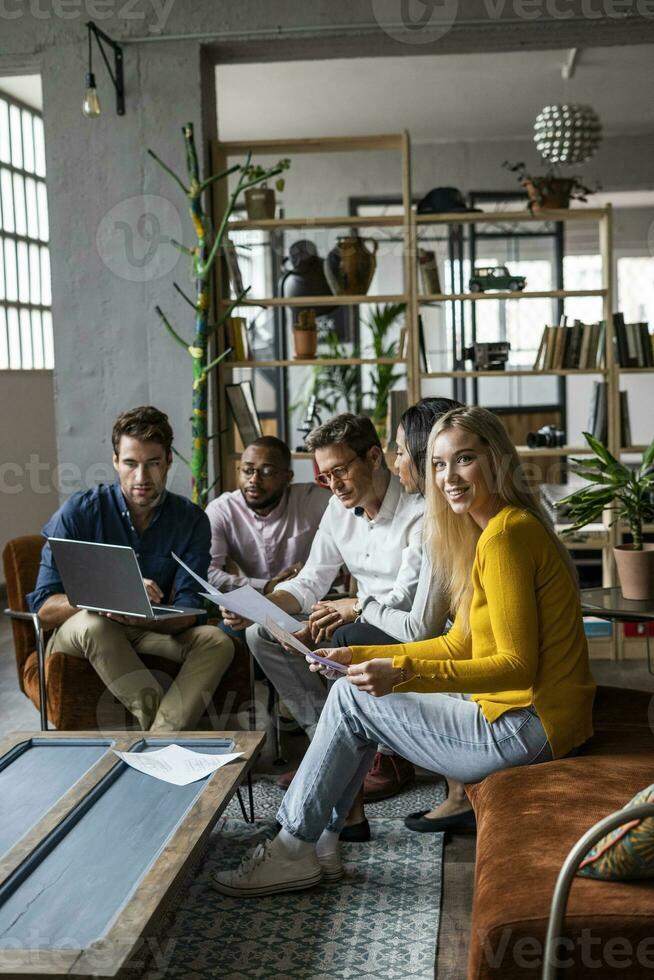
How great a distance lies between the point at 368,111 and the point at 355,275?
3663mm

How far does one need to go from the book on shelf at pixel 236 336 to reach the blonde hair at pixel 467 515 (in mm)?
2342

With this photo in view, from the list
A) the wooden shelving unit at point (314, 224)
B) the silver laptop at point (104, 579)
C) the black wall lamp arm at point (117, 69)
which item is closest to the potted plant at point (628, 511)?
the silver laptop at point (104, 579)

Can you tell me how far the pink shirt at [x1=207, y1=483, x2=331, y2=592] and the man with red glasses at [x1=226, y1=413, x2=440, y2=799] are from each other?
1.79ft

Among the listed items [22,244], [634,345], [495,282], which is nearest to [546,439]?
[634,345]

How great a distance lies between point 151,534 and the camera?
11.1ft

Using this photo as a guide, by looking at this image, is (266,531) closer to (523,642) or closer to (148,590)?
(148,590)

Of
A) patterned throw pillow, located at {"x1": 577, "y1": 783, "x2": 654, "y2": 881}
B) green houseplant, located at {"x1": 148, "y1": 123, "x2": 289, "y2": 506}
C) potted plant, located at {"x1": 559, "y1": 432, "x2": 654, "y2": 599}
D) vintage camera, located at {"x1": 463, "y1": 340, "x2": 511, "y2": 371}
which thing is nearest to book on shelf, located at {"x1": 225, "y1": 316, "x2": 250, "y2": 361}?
green houseplant, located at {"x1": 148, "y1": 123, "x2": 289, "y2": 506}

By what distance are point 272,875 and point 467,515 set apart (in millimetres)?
972

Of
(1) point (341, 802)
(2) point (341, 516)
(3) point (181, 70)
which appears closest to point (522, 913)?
(1) point (341, 802)

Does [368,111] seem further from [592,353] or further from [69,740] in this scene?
[69,740]

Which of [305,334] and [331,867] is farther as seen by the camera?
[305,334]

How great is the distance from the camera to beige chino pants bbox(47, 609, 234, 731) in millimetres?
3086

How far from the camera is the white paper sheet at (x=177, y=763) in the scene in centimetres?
239

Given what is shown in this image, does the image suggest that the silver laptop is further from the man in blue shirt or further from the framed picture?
the framed picture
